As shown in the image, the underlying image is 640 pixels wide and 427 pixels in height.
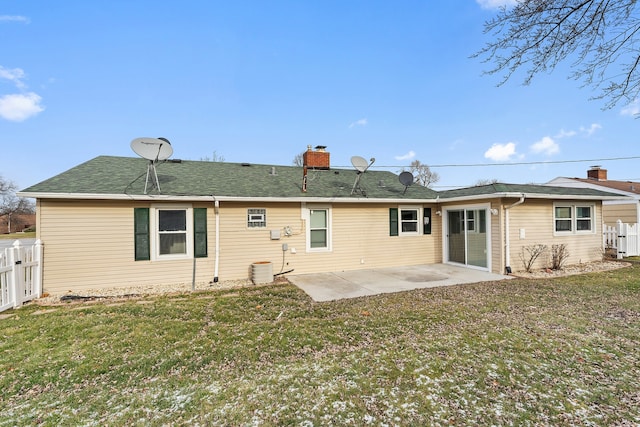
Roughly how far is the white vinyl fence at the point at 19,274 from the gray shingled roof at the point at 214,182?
51.4 inches

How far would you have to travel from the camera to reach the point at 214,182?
27.8 ft

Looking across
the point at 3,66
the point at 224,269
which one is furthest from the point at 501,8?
the point at 3,66

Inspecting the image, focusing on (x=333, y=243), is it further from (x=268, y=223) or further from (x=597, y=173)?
(x=597, y=173)

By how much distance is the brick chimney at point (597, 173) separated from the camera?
17.8m

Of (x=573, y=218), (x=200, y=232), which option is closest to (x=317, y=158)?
(x=200, y=232)

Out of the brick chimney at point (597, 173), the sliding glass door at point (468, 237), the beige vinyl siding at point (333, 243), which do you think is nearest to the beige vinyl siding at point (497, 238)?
the sliding glass door at point (468, 237)

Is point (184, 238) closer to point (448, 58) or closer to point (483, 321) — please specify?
point (483, 321)

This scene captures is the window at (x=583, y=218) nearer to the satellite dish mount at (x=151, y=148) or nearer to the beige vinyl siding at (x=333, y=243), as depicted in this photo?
the beige vinyl siding at (x=333, y=243)

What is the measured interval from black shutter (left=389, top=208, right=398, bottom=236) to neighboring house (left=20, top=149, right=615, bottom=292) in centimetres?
5

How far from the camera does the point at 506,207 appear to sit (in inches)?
326

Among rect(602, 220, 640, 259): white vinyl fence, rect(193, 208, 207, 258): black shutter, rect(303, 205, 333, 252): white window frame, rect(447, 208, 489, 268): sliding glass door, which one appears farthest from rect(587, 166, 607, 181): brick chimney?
rect(193, 208, 207, 258): black shutter

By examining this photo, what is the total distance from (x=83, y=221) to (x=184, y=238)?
7.40ft

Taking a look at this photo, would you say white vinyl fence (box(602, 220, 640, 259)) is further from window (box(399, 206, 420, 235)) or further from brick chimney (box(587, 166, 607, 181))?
brick chimney (box(587, 166, 607, 181))

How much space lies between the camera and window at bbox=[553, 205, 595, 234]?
371 inches
